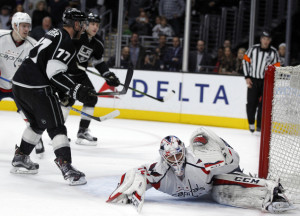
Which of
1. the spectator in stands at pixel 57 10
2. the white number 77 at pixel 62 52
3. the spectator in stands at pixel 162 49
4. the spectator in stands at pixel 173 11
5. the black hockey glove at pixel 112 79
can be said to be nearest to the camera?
the white number 77 at pixel 62 52

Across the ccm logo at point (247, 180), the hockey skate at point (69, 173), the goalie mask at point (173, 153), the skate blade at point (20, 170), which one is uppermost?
the goalie mask at point (173, 153)

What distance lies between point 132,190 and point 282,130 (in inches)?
48.1

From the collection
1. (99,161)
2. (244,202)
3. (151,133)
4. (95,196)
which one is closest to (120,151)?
(99,161)

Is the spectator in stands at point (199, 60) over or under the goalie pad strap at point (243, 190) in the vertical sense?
over

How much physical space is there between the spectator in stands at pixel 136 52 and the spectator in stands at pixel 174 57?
0.38 m

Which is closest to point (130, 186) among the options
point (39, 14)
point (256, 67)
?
point (256, 67)

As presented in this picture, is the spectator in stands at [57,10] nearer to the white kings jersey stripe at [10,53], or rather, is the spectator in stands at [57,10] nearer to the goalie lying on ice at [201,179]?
the white kings jersey stripe at [10,53]

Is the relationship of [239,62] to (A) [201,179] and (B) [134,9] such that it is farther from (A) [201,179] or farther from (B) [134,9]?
(A) [201,179]

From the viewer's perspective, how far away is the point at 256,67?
282 inches

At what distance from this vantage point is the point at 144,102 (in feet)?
27.1

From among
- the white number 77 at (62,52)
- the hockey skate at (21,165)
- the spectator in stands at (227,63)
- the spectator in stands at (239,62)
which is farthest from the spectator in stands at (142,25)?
the white number 77 at (62,52)

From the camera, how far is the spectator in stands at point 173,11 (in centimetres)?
893

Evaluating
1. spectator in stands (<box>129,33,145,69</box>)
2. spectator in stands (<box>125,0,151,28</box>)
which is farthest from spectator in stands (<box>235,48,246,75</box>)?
spectator in stands (<box>125,0,151,28</box>)

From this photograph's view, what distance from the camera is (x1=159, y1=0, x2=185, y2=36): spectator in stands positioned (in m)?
8.93
